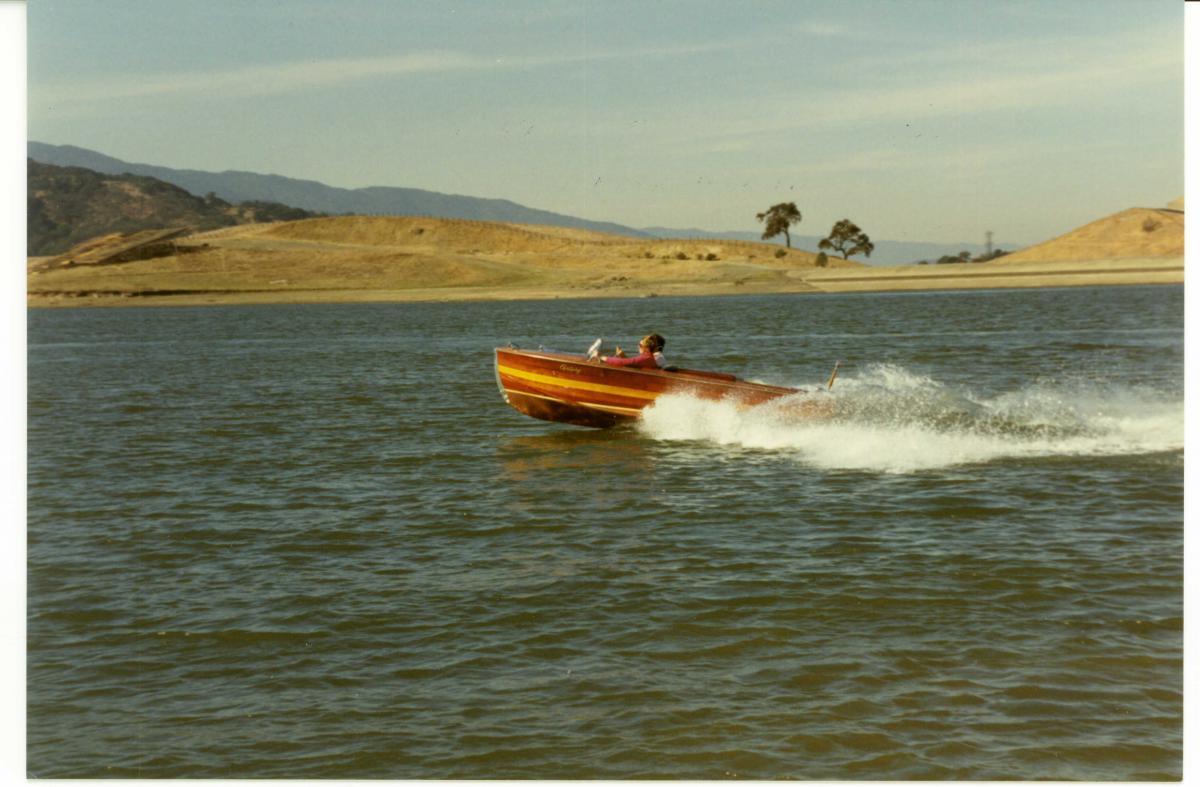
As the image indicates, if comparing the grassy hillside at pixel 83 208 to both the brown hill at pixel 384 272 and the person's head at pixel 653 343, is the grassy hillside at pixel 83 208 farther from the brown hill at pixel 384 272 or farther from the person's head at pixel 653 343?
the person's head at pixel 653 343

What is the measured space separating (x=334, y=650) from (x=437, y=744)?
236 centimetres

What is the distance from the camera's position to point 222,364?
4500cm

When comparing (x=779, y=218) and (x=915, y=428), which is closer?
(x=915, y=428)

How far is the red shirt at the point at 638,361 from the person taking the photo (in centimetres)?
2259

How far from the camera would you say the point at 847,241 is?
14662 centimetres

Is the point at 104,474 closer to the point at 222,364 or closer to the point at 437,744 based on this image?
the point at 437,744

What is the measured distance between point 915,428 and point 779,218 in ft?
420

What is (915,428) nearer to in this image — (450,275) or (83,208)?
(450,275)

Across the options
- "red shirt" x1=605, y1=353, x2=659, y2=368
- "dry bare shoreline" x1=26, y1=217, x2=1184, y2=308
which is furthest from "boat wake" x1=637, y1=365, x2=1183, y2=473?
"dry bare shoreline" x1=26, y1=217, x2=1184, y2=308

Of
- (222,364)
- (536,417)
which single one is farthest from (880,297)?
(536,417)

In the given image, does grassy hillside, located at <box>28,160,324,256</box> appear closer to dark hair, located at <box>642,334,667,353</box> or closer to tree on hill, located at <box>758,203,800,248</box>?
tree on hill, located at <box>758,203,800,248</box>

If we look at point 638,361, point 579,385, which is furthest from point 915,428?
point 579,385

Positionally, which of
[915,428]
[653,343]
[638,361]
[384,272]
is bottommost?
[915,428]

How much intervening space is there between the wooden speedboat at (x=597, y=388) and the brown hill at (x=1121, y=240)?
234 feet
